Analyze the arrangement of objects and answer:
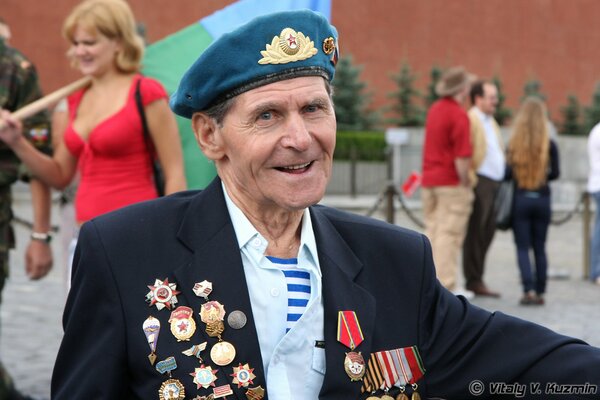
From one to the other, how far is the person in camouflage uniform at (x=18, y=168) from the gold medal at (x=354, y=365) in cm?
309

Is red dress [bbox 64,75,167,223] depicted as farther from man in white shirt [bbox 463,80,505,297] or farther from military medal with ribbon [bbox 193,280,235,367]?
man in white shirt [bbox 463,80,505,297]

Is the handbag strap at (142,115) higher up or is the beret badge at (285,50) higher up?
the beret badge at (285,50)

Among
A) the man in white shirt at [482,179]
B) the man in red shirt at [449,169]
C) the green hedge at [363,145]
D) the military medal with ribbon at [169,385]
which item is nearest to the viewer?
the military medal with ribbon at [169,385]

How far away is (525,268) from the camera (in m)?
9.81

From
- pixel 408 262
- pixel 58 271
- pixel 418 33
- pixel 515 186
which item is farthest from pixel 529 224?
pixel 418 33

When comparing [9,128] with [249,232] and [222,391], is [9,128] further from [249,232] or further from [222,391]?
[222,391]

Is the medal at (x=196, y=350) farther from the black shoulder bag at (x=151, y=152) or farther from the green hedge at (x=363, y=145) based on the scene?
the green hedge at (x=363, y=145)

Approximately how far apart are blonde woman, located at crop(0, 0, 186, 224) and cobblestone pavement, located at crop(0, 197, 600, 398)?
973mm

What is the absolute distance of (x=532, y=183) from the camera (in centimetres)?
970

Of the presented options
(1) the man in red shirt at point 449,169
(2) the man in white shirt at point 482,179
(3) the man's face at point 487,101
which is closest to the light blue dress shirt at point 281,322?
(1) the man in red shirt at point 449,169

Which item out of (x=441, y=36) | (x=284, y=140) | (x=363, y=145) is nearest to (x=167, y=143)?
(x=284, y=140)

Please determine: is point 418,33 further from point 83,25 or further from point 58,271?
point 83,25

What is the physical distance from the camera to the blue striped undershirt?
2523 mm

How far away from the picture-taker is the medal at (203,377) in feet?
7.88
